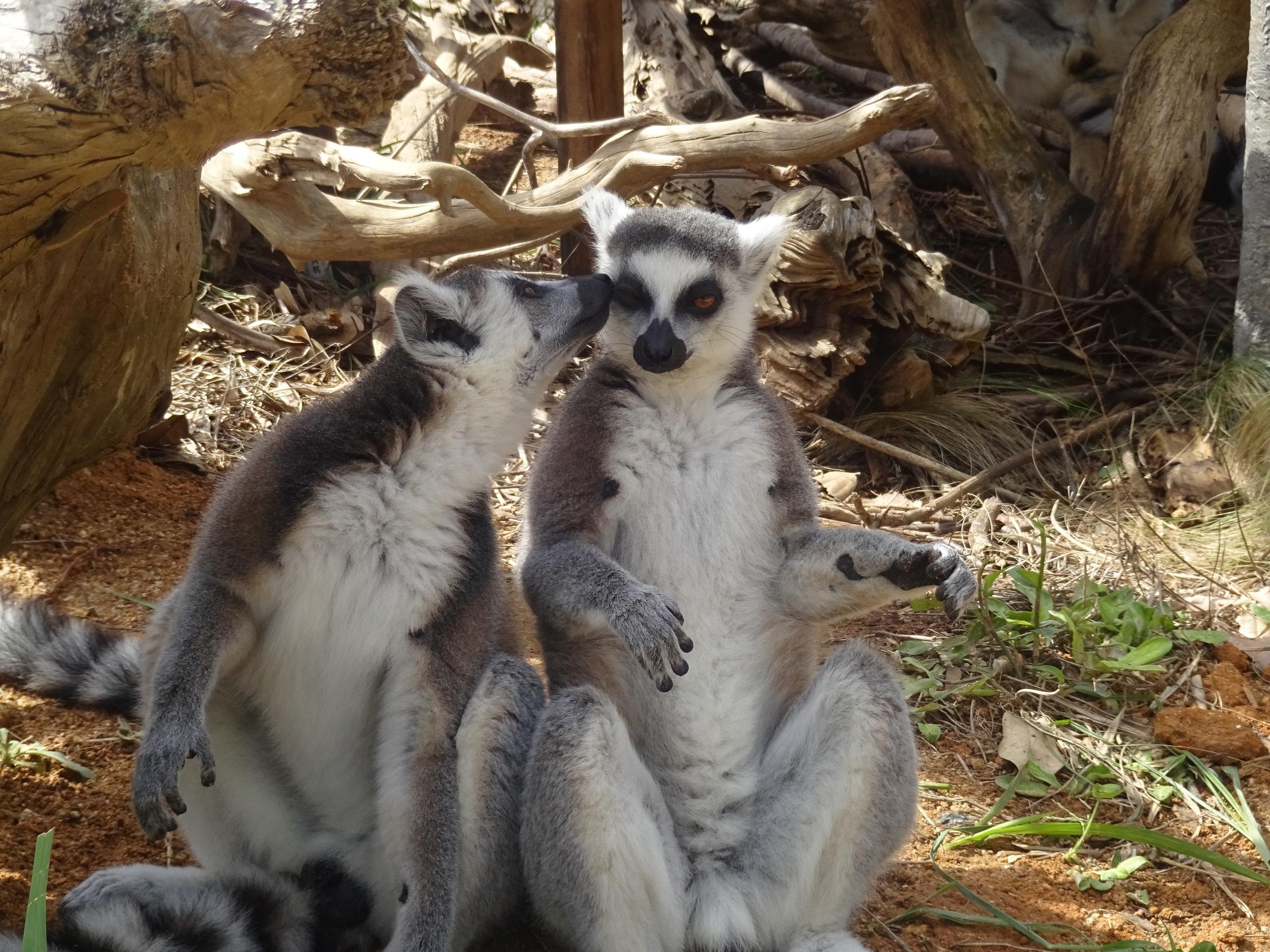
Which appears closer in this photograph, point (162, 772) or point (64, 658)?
point (162, 772)

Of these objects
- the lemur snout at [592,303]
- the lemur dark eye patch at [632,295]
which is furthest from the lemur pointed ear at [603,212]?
the lemur snout at [592,303]

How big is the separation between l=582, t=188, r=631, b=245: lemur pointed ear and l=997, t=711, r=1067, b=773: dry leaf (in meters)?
2.55

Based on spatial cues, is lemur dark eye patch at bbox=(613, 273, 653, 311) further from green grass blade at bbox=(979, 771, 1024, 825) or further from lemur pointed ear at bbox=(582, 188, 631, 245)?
green grass blade at bbox=(979, 771, 1024, 825)

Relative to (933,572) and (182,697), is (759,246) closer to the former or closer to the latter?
(933,572)

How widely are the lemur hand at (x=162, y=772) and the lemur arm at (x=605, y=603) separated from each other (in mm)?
1021

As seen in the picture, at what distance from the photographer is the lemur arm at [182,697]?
10.2ft

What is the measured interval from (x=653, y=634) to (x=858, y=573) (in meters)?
0.76

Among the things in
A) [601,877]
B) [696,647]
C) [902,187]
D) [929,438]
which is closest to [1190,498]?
[929,438]

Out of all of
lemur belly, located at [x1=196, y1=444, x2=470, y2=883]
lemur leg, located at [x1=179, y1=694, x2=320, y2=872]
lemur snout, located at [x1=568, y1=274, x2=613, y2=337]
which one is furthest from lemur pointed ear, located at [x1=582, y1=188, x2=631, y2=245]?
lemur leg, located at [x1=179, y1=694, x2=320, y2=872]

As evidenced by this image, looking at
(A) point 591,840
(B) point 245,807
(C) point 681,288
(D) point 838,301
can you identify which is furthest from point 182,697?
(D) point 838,301

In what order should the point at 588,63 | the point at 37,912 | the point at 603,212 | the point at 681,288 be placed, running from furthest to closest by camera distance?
the point at 588,63
the point at 603,212
the point at 681,288
the point at 37,912

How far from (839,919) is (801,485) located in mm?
1359

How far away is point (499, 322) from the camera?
3785 millimetres

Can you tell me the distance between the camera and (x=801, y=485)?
158 inches
